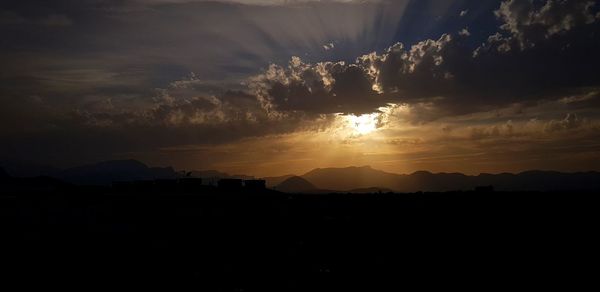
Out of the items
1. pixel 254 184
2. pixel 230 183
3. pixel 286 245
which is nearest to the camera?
pixel 286 245

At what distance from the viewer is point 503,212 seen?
9638 centimetres

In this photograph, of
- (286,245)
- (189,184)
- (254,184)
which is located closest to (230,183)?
(254,184)

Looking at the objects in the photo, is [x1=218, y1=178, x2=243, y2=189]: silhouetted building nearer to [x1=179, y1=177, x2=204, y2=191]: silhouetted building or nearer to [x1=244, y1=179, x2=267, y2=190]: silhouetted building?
[x1=244, y1=179, x2=267, y2=190]: silhouetted building

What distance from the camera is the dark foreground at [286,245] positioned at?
137 ft

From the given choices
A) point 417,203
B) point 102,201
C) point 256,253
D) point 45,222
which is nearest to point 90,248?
point 45,222

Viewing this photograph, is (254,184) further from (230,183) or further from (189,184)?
(189,184)

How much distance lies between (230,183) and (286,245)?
8246cm

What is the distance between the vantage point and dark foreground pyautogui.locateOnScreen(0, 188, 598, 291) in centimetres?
4166

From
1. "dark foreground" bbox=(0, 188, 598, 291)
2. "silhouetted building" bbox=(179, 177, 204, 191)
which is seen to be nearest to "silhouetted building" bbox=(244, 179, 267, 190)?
"silhouetted building" bbox=(179, 177, 204, 191)

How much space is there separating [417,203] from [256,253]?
6956cm

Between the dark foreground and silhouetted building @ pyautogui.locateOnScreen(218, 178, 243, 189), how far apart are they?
35.0 meters

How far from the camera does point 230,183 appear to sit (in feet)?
466

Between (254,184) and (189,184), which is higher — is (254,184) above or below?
above

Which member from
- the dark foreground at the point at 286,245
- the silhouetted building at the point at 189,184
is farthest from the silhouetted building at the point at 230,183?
the dark foreground at the point at 286,245
